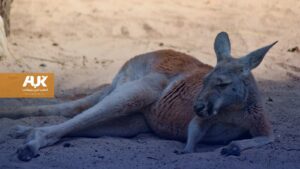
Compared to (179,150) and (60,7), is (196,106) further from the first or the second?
(60,7)

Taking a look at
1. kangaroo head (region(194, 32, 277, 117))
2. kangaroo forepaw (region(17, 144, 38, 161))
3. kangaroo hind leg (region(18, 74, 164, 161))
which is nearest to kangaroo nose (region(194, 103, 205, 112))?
kangaroo head (region(194, 32, 277, 117))

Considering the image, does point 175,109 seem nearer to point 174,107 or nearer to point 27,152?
point 174,107

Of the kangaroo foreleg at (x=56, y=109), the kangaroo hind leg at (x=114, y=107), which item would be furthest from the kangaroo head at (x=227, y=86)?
the kangaroo foreleg at (x=56, y=109)

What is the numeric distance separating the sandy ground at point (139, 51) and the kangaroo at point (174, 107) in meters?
0.11

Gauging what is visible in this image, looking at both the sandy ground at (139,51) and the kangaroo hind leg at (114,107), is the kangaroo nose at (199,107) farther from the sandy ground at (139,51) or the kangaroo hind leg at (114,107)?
the kangaroo hind leg at (114,107)

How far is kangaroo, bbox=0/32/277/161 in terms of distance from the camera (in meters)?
5.18

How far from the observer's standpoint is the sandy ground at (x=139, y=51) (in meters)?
5.10

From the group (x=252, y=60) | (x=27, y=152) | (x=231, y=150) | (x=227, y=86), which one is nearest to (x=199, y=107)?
(x=227, y=86)

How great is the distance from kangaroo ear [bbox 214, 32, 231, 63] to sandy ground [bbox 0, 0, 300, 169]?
0.72 m

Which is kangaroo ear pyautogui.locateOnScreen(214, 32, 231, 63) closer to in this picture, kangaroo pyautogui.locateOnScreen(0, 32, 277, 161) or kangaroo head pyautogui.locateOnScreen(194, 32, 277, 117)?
kangaroo pyautogui.locateOnScreen(0, 32, 277, 161)

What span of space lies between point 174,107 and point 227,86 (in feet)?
2.45

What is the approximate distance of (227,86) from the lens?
202 inches

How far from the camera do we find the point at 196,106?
5.08 m

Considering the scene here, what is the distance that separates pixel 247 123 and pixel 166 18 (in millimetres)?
4461
